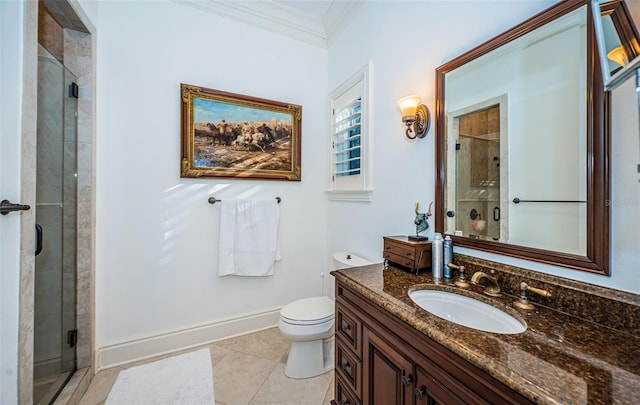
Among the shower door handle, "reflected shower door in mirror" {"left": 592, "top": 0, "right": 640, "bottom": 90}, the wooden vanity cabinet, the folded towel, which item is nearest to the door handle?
the shower door handle

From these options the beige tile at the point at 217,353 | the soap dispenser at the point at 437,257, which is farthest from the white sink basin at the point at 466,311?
the beige tile at the point at 217,353

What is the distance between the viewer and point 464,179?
4.35ft

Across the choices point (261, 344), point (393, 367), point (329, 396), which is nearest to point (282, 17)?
point (393, 367)

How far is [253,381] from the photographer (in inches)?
69.4

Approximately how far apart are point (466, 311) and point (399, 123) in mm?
1153

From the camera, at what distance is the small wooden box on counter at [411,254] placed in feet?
4.41

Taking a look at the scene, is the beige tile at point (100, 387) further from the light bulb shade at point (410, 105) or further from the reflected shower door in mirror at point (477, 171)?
the light bulb shade at point (410, 105)

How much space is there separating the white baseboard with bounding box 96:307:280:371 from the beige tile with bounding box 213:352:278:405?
0.27 m

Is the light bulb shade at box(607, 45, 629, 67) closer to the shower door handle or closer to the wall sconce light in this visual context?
the wall sconce light

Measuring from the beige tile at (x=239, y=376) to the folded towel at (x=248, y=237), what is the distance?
65 cm

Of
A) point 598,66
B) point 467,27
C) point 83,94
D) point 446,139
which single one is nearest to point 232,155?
point 83,94

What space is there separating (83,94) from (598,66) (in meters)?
2.65

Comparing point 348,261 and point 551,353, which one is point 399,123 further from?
point 551,353

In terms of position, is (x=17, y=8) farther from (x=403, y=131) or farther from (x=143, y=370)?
(x=143, y=370)
